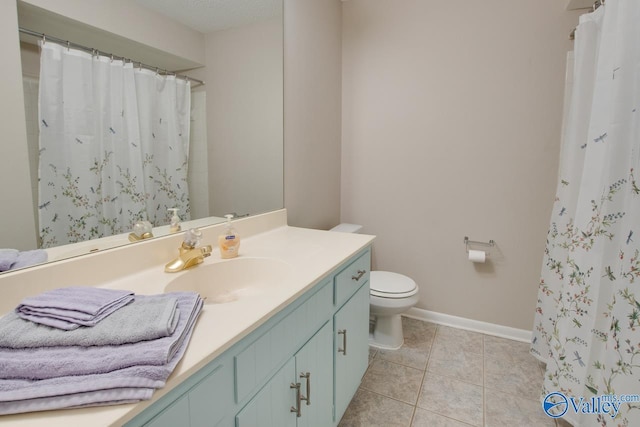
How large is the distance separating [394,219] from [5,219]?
214 cm

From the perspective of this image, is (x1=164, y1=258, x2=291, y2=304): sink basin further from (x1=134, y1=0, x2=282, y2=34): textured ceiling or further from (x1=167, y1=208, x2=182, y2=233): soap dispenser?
(x1=134, y1=0, x2=282, y2=34): textured ceiling

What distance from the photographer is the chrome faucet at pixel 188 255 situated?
42.7 inches

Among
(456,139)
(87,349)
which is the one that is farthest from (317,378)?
(456,139)

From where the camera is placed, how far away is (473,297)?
2262 millimetres

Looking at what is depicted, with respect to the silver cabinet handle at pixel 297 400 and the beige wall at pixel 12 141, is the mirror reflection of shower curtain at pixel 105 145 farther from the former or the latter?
the silver cabinet handle at pixel 297 400

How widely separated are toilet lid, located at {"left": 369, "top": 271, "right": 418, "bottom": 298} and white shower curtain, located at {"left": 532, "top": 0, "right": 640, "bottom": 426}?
0.75 metres

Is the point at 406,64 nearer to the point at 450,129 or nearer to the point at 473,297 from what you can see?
the point at 450,129

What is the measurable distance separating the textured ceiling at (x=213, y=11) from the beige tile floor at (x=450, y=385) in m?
1.91

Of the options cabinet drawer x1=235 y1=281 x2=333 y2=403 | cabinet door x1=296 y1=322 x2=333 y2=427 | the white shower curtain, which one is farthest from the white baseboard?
cabinet drawer x1=235 y1=281 x2=333 y2=403

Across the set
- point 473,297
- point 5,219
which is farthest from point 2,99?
point 473,297

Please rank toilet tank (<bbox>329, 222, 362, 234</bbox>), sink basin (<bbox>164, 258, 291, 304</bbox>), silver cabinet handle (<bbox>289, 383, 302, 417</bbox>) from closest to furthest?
silver cabinet handle (<bbox>289, 383, 302, 417</bbox>), sink basin (<bbox>164, 258, 291, 304</bbox>), toilet tank (<bbox>329, 222, 362, 234</bbox>)

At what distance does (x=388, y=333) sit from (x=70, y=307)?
1842 millimetres

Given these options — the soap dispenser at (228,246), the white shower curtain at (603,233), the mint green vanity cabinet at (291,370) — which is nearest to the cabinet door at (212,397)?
the mint green vanity cabinet at (291,370)

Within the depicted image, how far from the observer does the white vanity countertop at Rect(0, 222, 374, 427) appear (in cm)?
48
